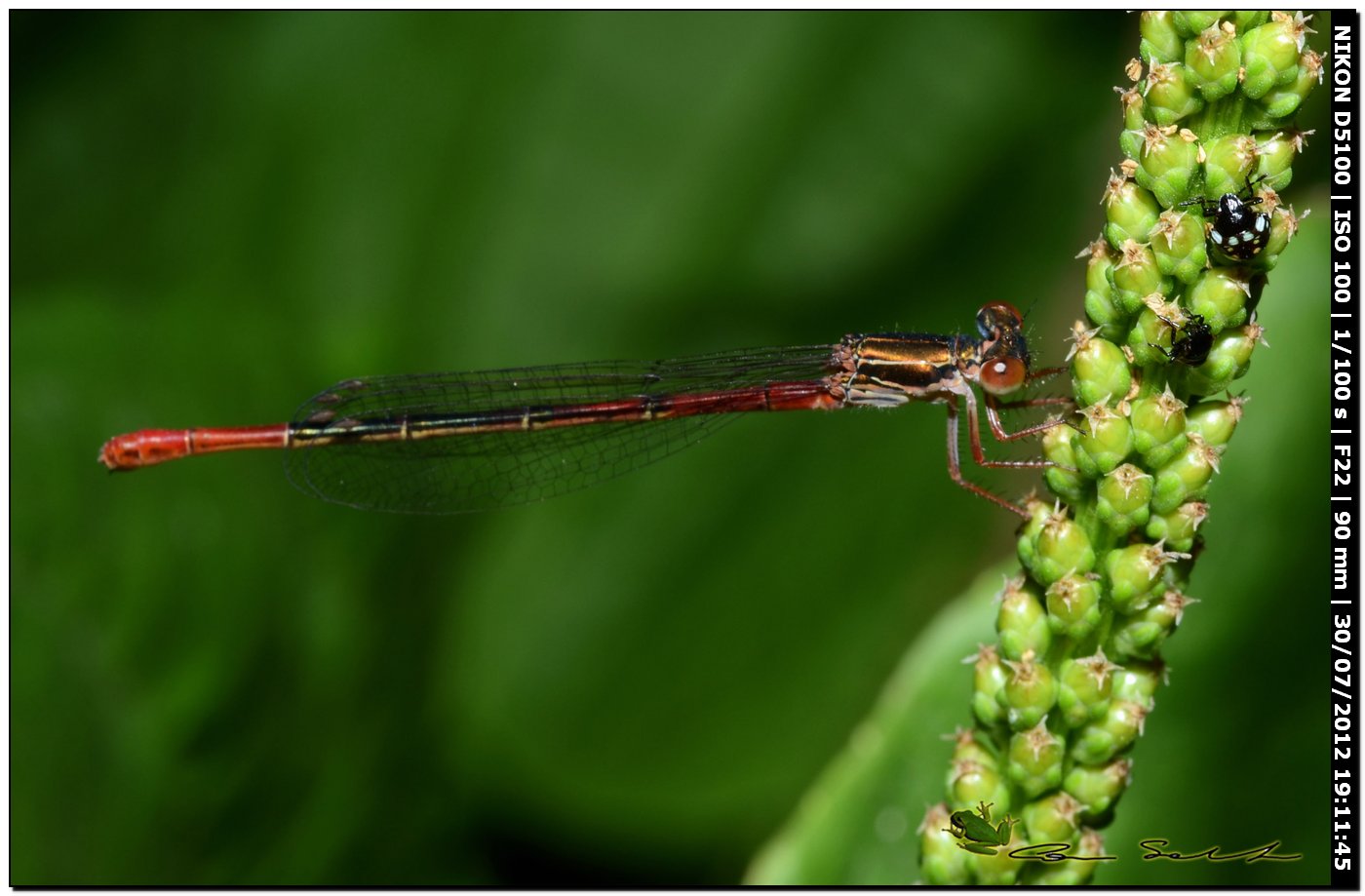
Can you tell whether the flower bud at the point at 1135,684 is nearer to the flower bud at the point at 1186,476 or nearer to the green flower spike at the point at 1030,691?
the green flower spike at the point at 1030,691

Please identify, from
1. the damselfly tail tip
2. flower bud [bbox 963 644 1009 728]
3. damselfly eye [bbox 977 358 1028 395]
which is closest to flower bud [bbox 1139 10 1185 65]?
flower bud [bbox 963 644 1009 728]

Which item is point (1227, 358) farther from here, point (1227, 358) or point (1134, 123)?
point (1134, 123)

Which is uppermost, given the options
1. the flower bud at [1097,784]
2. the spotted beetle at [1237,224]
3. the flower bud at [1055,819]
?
the spotted beetle at [1237,224]

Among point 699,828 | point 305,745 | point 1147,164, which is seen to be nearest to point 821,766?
point 699,828

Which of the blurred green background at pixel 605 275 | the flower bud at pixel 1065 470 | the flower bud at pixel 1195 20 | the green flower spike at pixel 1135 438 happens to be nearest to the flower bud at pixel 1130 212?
the green flower spike at pixel 1135 438

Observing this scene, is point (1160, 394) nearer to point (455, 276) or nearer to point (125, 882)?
point (125, 882)

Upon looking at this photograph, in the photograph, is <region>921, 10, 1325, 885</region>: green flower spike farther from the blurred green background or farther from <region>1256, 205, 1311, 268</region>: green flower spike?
the blurred green background
